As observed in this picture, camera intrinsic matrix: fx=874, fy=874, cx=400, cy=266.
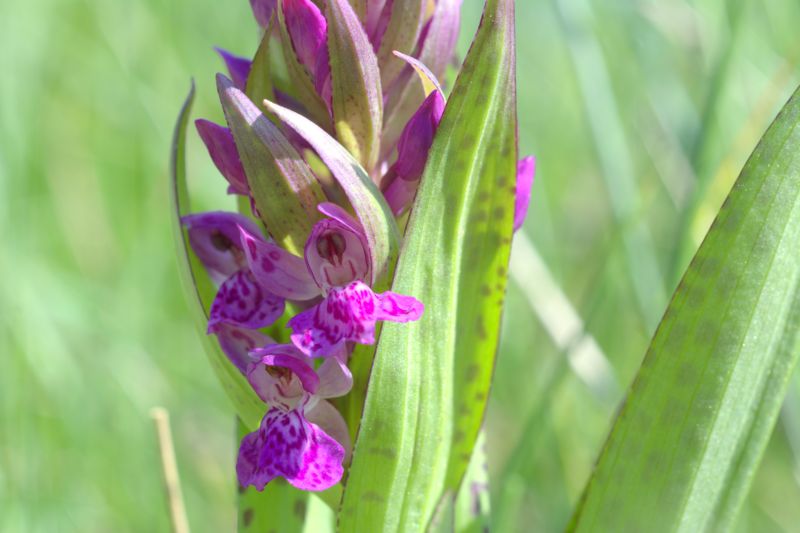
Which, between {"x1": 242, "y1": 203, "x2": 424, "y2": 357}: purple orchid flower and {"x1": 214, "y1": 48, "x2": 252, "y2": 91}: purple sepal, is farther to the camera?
{"x1": 214, "y1": 48, "x2": 252, "y2": 91}: purple sepal

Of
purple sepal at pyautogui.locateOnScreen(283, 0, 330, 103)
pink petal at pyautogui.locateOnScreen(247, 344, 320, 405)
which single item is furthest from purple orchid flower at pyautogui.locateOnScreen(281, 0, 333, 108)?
pink petal at pyautogui.locateOnScreen(247, 344, 320, 405)

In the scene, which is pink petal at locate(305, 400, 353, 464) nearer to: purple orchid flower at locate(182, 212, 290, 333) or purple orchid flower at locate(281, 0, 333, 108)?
purple orchid flower at locate(182, 212, 290, 333)

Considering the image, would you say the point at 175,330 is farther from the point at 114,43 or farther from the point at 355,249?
the point at 355,249

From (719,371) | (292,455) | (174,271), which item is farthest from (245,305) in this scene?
(174,271)

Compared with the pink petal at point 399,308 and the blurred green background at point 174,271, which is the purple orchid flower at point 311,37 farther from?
the blurred green background at point 174,271

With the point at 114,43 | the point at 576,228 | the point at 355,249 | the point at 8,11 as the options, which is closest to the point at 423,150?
the point at 355,249
